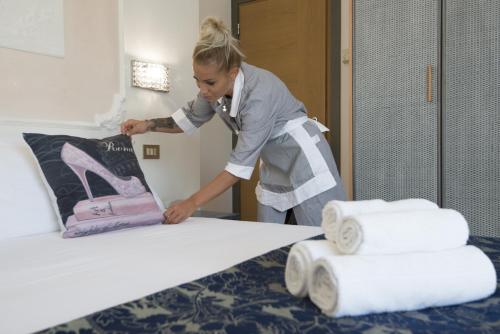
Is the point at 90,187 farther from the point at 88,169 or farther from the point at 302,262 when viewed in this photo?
the point at 302,262

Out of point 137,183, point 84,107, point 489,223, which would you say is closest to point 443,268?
point 137,183

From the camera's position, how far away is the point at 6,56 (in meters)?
1.83

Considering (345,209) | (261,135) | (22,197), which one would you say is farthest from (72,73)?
(345,209)

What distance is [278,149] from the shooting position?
210 cm

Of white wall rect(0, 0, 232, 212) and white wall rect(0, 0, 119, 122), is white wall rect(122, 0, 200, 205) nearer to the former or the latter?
white wall rect(0, 0, 232, 212)

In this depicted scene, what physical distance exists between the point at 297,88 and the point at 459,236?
97.9 inches

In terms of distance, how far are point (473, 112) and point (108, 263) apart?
1.98 meters

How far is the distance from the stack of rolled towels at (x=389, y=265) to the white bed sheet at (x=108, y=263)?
32 cm

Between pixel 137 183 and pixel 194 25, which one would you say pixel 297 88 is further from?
pixel 137 183

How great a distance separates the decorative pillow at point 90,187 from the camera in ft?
5.26

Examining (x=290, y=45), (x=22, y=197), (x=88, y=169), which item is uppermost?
(x=290, y=45)

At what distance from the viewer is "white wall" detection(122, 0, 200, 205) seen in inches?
95.0

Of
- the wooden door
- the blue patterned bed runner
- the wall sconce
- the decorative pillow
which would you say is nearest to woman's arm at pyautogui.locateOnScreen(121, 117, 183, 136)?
the wall sconce

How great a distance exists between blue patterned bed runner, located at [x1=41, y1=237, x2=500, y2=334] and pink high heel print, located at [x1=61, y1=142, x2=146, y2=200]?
0.92 meters
